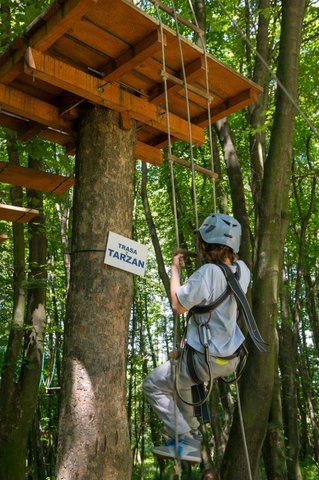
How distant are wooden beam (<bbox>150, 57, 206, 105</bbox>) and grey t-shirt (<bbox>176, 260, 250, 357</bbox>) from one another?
1384mm

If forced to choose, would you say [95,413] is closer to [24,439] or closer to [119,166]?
[119,166]

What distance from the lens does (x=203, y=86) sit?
3885 mm

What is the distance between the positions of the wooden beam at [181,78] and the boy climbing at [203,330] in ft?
3.58

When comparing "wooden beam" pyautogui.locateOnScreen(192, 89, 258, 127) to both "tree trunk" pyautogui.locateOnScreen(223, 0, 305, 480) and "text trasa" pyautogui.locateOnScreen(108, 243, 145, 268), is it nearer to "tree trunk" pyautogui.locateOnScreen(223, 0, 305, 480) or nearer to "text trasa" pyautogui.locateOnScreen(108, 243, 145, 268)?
"tree trunk" pyautogui.locateOnScreen(223, 0, 305, 480)

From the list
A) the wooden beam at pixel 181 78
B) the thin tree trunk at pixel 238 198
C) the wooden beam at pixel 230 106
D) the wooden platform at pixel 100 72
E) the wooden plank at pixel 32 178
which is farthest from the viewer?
the thin tree trunk at pixel 238 198

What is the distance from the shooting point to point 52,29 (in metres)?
2.90

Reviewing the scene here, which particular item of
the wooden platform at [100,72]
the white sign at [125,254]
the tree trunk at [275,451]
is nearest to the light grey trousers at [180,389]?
the white sign at [125,254]

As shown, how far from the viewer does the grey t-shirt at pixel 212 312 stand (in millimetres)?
2789

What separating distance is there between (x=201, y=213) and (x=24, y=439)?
20.8 feet

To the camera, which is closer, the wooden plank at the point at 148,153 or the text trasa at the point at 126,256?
the text trasa at the point at 126,256

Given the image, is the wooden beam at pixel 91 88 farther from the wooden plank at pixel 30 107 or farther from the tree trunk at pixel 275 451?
the tree trunk at pixel 275 451

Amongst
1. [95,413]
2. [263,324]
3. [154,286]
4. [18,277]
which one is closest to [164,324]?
[154,286]

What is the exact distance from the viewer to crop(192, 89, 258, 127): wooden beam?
3951 mm

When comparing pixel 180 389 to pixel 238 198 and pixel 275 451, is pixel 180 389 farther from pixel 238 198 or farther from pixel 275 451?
pixel 275 451
